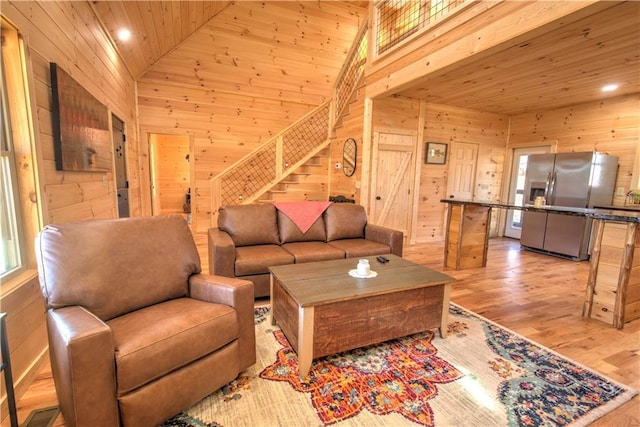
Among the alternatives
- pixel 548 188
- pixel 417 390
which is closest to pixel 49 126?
pixel 417 390

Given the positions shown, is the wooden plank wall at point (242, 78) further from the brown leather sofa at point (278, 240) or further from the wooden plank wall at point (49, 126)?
the brown leather sofa at point (278, 240)

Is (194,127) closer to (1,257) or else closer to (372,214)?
(372,214)

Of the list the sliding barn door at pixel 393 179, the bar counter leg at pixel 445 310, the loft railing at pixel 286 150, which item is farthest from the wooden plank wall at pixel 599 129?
the bar counter leg at pixel 445 310

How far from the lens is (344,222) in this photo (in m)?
3.47

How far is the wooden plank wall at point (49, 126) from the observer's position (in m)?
1.60

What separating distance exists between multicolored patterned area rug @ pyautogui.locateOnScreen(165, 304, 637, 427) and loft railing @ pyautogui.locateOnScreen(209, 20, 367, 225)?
12.7ft

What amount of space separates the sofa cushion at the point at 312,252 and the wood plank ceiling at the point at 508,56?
2305mm

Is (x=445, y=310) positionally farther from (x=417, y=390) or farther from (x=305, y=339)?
(x=305, y=339)

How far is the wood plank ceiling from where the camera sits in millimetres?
2705

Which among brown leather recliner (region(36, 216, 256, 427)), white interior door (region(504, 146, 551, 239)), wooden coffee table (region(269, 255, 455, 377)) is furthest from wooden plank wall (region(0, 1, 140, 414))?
white interior door (region(504, 146, 551, 239))

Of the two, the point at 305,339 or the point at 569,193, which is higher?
the point at 569,193

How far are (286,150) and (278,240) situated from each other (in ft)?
12.0

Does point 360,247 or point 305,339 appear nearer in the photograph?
point 305,339

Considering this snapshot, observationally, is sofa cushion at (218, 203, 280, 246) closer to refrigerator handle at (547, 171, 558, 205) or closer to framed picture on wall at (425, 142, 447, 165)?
framed picture on wall at (425, 142, 447, 165)
